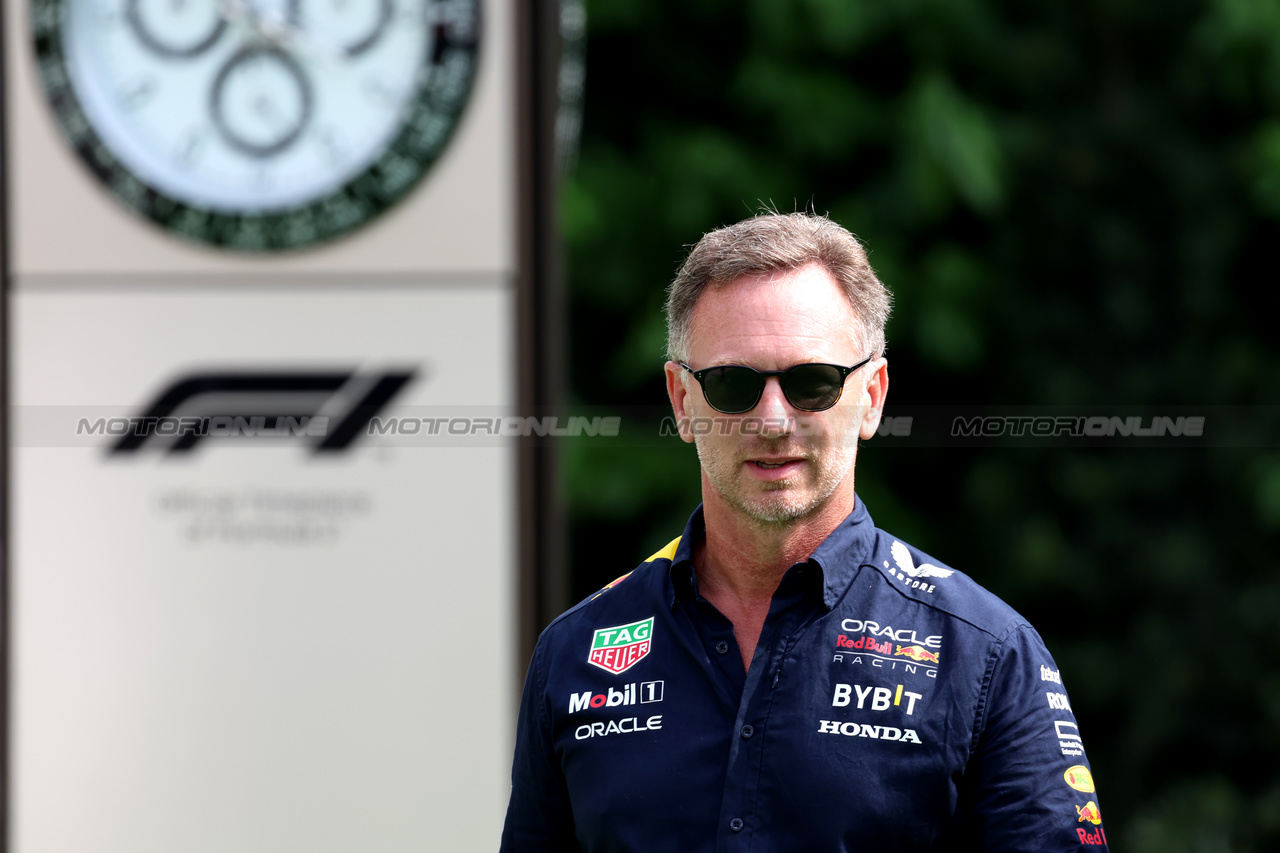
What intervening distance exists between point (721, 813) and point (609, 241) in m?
4.44

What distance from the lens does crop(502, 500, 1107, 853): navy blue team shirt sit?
1.40 m

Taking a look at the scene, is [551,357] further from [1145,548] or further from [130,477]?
[1145,548]

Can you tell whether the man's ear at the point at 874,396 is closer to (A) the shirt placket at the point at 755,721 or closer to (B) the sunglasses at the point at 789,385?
(B) the sunglasses at the point at 789,385

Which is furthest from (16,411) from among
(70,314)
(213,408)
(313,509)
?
(313,509)

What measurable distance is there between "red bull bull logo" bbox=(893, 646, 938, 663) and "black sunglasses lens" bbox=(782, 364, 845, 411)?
0.27 meters

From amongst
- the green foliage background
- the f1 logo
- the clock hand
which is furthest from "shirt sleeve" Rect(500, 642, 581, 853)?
the green foliage background

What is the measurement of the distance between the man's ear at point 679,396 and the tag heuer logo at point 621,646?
0.23 m

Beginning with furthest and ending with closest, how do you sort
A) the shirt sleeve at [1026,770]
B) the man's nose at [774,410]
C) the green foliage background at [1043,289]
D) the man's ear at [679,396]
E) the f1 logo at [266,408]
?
the green foliage background at [1043,289], the f1 logo at [266,408], the man's ear at [679,396], the man's nose at [774,410], the shirt sleeve at [1026,770]

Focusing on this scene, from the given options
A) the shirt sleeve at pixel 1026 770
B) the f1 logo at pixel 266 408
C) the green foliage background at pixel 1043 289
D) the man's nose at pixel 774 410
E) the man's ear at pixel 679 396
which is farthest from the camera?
the green foliage background at pixel 1043 289

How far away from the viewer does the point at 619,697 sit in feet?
5.12

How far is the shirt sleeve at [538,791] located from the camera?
163 centimetres

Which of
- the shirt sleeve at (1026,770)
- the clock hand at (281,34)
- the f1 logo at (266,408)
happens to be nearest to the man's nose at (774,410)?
the shirt sleeve at (1026,770)

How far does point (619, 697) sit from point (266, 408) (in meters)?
1.64

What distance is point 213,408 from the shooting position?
298cm
